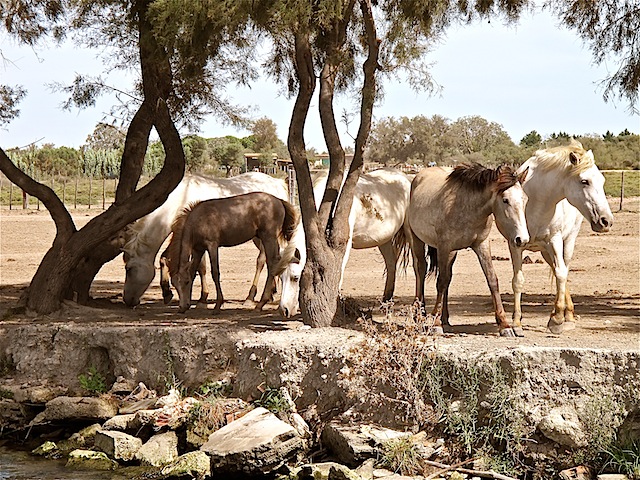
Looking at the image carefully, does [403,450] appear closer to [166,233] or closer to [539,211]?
[539,211]

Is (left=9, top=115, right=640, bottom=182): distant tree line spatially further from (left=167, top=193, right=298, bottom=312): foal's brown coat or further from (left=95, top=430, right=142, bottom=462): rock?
(left=95, top=430, right=142, bottom=462): rock

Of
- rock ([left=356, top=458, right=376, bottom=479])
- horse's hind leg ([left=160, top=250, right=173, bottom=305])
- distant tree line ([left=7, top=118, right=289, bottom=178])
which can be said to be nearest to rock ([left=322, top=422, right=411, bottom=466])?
rock ([left=356, top=458, right=376, bottom=479])

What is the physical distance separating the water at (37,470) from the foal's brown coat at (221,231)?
3201 millimetres

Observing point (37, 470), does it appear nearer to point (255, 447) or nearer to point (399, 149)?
point (255, 447)

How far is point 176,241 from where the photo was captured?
11.9 metres

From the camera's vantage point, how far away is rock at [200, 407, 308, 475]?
8086 mm

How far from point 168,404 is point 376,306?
3.99 meters

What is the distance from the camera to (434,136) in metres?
56.2

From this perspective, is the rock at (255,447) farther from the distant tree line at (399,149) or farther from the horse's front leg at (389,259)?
the distant tree line at (399,149)

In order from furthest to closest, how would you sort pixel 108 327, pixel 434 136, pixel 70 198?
pixel 434 136 < pixel 70 198 < pixel 108 327

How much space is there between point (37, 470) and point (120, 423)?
928 mm

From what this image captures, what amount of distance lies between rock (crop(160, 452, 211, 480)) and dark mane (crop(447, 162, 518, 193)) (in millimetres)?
4086

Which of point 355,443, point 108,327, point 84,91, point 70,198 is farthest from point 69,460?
point 70,198

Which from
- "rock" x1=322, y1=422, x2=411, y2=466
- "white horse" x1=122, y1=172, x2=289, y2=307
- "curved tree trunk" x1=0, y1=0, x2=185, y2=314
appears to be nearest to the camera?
"rock" x1=322, y1=422, x2=411, y2=466
